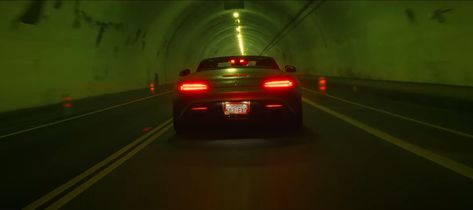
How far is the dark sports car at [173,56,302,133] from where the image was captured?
31.2 ft

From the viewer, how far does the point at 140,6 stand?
24.1m

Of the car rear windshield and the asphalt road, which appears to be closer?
the asphalt road

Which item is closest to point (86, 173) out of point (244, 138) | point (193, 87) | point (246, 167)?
point (246, 167)

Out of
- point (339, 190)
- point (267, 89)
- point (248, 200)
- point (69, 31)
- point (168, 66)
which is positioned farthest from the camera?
point (168, 66)

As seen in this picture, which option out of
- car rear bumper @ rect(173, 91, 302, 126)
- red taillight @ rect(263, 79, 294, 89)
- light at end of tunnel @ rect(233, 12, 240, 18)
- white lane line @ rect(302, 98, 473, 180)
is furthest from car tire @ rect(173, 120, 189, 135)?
light at end of tunnel @ rect(233, 12, 240, 18)

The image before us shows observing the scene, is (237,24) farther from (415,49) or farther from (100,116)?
(100,116)

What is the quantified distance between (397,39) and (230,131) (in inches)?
446

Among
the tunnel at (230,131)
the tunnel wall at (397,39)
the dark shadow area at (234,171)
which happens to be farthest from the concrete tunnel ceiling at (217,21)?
the dark shadow area at (234,171)

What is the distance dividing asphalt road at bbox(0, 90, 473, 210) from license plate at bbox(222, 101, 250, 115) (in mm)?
470

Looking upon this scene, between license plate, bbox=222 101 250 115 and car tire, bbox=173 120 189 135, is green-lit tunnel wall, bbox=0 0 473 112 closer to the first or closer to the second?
car tire, bbox=173 120 189 135

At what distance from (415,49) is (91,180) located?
→ 14.2 metres

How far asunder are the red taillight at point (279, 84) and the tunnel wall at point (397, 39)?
6.61 metres

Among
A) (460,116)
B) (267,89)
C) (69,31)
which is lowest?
(460,116)

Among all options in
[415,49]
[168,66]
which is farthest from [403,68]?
[168,66]
